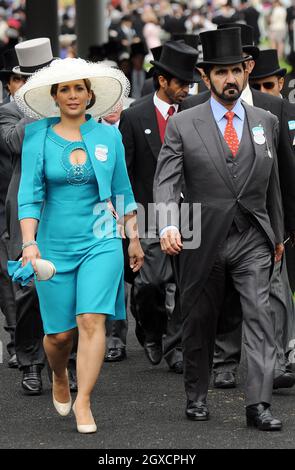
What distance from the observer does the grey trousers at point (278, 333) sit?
9.44 m

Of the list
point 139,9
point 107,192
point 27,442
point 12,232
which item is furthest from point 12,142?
point 139,9

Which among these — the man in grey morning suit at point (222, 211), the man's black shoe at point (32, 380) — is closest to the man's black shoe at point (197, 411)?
the man in grey morning suit at point (222, 211)

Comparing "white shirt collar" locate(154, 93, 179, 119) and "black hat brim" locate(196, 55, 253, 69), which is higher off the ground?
"black hat brim" locate(196, 55, 253, 69)

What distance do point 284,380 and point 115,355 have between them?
6.08 feet

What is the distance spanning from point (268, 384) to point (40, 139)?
5.71 ft

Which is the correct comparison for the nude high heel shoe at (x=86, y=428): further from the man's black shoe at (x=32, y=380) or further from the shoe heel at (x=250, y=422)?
the man's black shoe at (x=32, y=380)

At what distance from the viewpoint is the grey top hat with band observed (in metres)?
9.83

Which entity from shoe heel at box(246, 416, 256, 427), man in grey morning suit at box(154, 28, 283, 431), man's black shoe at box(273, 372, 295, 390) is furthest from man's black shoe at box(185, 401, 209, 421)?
man's black shoe at box(273, 372, 295, 390)

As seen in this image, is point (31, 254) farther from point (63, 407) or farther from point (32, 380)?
point (32, 380)

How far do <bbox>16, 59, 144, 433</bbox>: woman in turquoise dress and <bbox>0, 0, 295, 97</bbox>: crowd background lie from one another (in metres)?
27.1

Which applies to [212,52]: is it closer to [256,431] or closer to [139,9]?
[256,431]

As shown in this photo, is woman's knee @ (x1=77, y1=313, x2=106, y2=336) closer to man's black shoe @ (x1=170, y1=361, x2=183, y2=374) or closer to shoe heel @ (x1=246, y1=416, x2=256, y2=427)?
shoe heel @ (x1=246, y1=416, x2=256, y2=427)

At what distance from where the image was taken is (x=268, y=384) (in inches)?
316

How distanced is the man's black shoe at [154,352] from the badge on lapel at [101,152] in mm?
2617
